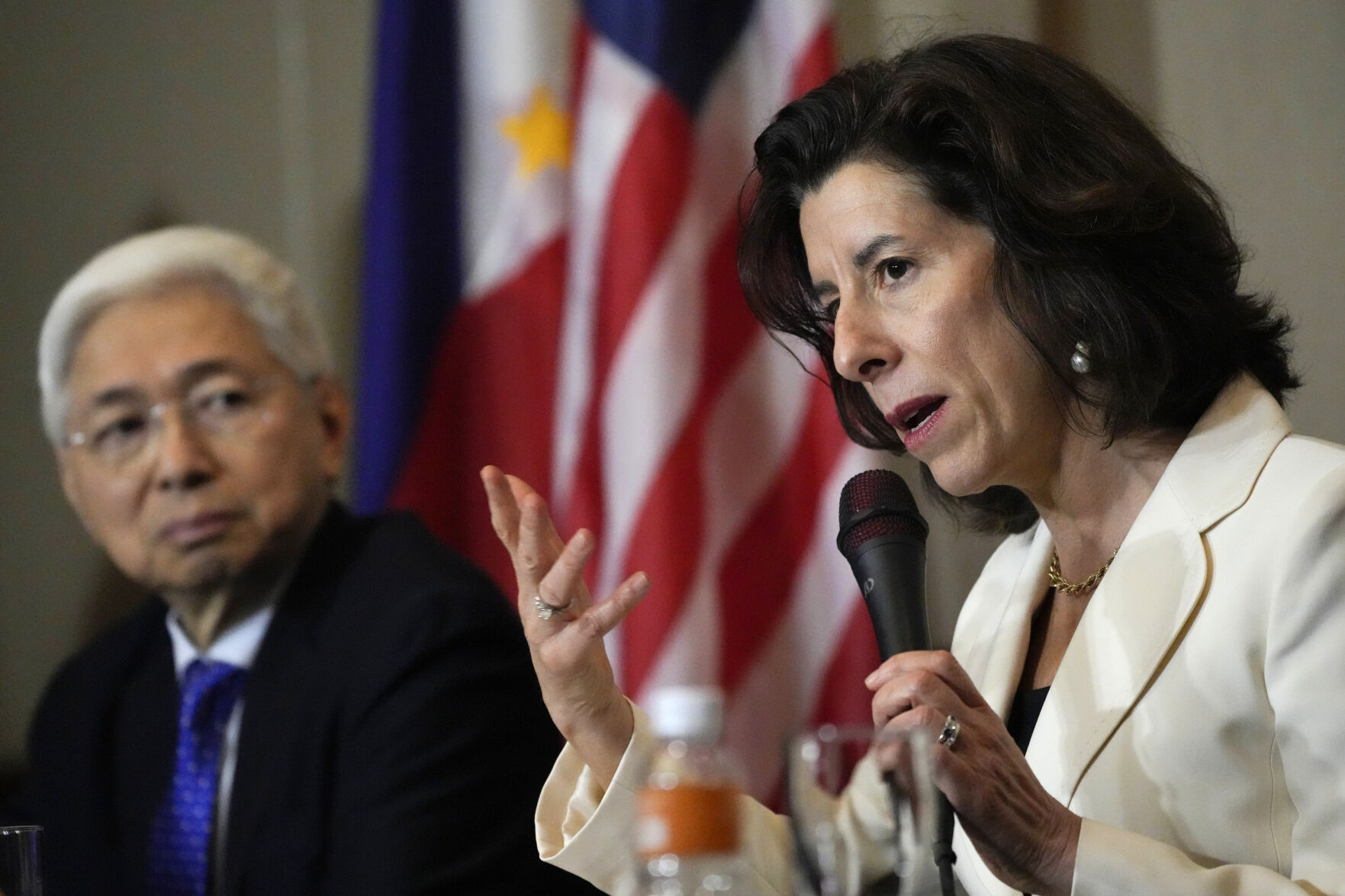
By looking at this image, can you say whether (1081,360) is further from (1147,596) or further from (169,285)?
(169,285)

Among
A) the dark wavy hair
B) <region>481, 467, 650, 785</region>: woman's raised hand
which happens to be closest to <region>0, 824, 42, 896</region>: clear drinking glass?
<region>481, 467, 650, 785</region>: woman's raised hand

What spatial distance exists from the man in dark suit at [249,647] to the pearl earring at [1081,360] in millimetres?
935

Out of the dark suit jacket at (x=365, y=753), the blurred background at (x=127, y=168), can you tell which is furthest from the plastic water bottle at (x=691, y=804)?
the blurred background at (x=127, y=168)

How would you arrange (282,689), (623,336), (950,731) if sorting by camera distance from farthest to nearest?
(623,336) < (282,689) < (950,731)

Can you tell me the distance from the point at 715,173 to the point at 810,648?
951mm

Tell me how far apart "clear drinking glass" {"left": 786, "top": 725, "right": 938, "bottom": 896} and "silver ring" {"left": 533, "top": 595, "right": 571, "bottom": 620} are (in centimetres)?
59

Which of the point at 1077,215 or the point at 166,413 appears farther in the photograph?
the point at 166,413

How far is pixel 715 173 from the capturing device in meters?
2.85

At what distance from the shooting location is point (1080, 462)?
1.63 metres

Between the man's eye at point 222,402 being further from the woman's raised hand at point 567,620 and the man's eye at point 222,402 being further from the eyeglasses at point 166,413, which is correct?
the woman's raised hand at point 567,620

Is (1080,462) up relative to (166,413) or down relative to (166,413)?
down

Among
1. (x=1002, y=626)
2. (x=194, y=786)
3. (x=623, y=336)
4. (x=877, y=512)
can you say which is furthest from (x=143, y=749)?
(x=877, y=512)

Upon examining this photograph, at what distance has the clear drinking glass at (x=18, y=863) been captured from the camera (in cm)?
121

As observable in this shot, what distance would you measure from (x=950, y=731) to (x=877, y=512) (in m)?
0.23
